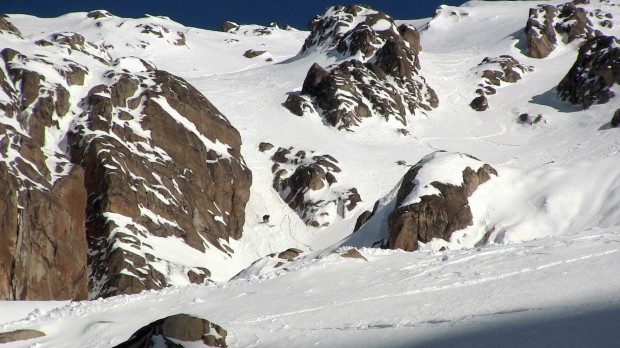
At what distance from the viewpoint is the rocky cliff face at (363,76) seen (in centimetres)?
6359

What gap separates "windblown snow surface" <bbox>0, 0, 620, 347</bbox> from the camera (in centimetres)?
997

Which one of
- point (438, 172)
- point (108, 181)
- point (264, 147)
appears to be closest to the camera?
point (438, 172)

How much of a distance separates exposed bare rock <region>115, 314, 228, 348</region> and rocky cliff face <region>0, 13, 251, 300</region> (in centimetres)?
2571

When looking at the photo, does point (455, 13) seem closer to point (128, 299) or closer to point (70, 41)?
point (70, 41)

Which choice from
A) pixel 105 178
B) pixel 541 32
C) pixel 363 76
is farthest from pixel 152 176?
pixel 541 32

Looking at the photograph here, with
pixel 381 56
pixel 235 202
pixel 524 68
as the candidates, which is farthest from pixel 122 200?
pixel 524 68

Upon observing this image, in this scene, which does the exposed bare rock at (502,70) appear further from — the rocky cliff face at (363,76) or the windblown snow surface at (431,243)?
the rocky cliff face at (363,76)

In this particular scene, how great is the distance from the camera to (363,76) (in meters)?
67.1

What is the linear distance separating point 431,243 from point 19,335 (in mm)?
20402

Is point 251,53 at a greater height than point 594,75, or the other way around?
point 251,53

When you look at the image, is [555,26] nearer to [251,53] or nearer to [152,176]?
[251,53]

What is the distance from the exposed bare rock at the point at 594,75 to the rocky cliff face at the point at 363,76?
40.5 feet

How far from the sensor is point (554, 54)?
7956cm

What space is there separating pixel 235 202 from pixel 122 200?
10.4 m
